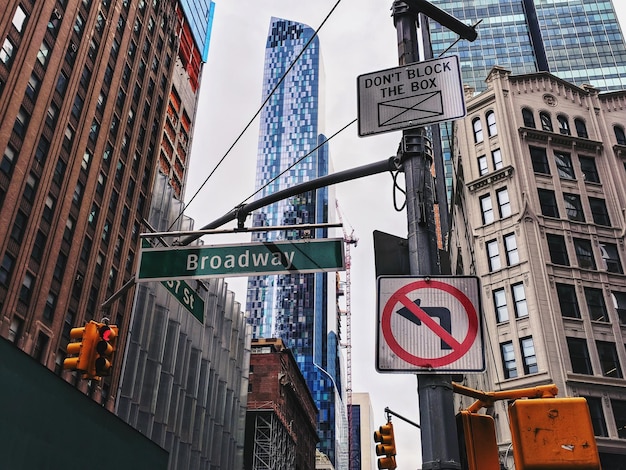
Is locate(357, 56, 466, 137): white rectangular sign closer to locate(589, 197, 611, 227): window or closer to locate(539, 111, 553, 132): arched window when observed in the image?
locate(589, 197, 611, 227): window

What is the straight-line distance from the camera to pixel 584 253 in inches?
1537

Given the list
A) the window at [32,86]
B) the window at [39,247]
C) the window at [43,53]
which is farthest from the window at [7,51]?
the window at [39,247]

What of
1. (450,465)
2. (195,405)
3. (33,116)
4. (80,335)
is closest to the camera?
(450,465)

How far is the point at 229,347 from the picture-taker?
201ft

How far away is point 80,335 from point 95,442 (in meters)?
9.42

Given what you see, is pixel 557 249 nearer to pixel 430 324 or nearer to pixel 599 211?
pixel 599 211

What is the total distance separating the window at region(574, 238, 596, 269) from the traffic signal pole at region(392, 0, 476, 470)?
3564cm

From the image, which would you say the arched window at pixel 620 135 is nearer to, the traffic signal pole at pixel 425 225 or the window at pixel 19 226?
the traffic signal pole at pixel 425 225

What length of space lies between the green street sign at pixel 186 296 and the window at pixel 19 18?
38040 mm

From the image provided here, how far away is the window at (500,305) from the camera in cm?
3769

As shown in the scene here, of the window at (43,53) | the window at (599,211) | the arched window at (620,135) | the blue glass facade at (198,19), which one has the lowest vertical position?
the window at (599,211)

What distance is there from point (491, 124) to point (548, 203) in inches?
312

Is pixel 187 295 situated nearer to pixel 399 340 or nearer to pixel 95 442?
pixel 399 340

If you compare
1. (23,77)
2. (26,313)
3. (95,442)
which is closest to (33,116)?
(23,77)
